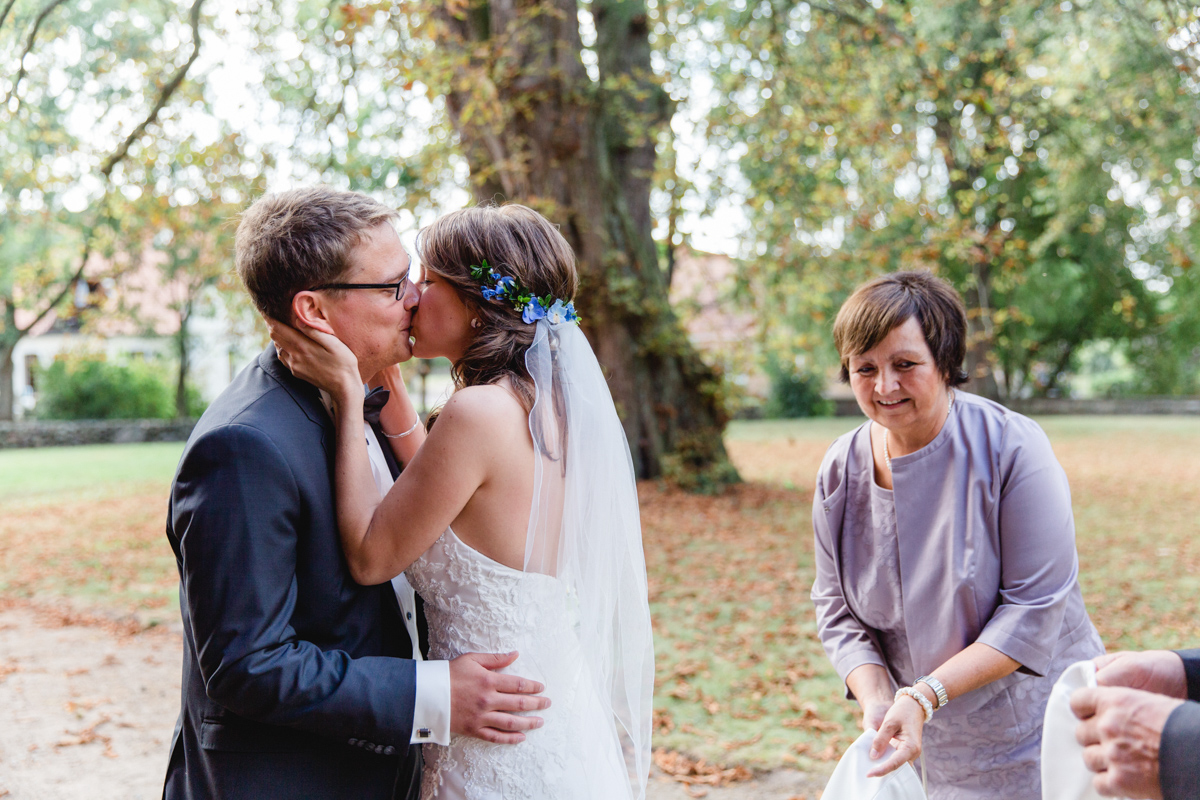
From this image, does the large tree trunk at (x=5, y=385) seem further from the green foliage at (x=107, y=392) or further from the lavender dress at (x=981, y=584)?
the lavender dress at (x=981, y=584)

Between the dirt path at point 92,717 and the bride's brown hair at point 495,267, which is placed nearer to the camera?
the bride's brown hair at point 495,267

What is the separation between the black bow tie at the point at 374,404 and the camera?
8.46 ft

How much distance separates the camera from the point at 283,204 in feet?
7.06

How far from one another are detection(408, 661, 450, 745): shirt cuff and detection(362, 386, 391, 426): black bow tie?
808mm

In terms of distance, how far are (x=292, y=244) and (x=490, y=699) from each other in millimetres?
1224

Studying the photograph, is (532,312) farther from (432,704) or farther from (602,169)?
(602,169)

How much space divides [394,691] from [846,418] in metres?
37.6

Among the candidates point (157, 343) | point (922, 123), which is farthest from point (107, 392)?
point (922, 123)

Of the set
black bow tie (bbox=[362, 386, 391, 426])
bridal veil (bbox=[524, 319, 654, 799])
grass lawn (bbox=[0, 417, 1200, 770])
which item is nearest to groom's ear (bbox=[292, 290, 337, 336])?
black bow tie (bbox=[362, 386, 391, 426])

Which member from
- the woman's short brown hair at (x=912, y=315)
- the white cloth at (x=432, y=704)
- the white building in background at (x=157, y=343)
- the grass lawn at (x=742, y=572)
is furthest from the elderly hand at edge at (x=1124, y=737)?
the white building in background at (x=157, y=343)

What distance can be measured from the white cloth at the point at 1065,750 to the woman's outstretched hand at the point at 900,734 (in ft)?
1.74

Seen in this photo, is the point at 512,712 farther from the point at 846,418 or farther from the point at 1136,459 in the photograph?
the point at 846,418

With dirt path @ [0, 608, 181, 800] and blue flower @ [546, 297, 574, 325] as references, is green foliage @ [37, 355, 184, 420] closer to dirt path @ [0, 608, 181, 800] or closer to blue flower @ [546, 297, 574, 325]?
dirt path @ [0, 608, 181, 800]

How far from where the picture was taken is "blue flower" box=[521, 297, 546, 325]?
2350mm
